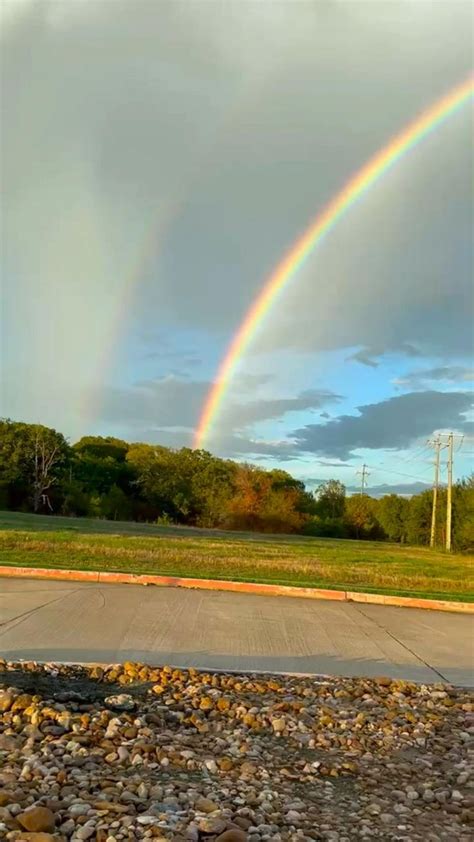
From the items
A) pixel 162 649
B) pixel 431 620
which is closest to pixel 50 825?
pixel 162 649

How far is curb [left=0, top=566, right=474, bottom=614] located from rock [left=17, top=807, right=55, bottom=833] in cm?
868

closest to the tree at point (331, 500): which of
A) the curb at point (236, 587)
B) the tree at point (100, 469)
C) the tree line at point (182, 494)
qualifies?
the tree line at point (182, 494)

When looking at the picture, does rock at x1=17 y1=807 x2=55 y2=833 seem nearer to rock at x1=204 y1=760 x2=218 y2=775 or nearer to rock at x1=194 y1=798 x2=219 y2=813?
rock at x1=194 y1=798 x2=219 y2=813

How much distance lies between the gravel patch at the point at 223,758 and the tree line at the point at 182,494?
50248 mm

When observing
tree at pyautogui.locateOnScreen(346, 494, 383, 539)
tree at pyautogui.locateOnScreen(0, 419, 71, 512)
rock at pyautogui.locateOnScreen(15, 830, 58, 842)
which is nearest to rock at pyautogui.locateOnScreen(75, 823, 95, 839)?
rock at pyautogui.locateOnScreen(15, 830, 58, 842)

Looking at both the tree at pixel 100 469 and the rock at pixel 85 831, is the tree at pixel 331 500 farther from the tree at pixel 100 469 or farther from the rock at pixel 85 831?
the rock at pixel 85 831

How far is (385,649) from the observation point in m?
7.95

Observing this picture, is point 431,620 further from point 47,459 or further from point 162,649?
point 47,459

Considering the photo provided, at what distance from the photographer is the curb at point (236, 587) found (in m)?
11.8

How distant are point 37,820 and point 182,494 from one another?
218 feet

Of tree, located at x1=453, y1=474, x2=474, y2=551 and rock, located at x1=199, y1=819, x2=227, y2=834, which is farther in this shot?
tree, located at x1=453, y1=474, x2=474, y2=551

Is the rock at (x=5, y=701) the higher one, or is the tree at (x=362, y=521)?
the tree at (x=362, y=521)

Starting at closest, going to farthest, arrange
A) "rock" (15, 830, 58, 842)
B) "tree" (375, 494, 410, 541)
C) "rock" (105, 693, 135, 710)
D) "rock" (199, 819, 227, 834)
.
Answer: "rock" (15, 830, 58, 842), "rock" (199, 819, 227, 834), "rock" (105, 693, 135, 710), "tree" (375, 494, 410, 541)

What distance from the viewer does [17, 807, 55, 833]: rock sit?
3.06 m
